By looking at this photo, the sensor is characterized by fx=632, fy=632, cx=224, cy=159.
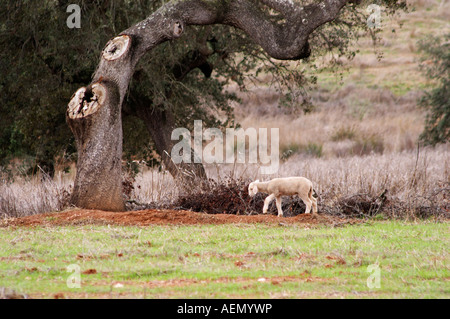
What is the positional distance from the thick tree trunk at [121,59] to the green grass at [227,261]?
5.43 feet

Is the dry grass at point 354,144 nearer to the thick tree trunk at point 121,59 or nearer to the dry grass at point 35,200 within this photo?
the dry grass at point 35,200

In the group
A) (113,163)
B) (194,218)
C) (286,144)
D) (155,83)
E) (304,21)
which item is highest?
(304,21)

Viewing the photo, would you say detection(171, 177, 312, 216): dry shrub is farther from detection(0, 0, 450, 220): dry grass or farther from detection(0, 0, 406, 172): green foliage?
detection(0, 0, 406, 172): green foliage

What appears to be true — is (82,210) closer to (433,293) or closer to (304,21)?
(304,21)

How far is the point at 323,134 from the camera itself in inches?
1403

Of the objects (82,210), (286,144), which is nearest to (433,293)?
(82,210)

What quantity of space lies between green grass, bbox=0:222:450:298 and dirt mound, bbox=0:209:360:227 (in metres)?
0.38

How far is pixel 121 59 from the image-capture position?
1145cm

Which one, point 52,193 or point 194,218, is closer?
point 194,218

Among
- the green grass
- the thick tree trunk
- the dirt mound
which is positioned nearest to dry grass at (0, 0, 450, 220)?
the thick tree trunk

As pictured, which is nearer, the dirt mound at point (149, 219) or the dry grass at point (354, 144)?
the dirt mound at point (149, 219)

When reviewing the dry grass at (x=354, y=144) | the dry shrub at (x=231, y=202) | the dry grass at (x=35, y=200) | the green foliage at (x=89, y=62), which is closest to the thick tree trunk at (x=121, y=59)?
the dry grass at (x=35, y=200)

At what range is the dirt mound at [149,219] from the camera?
995 centimetres

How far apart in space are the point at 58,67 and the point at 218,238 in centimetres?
969
